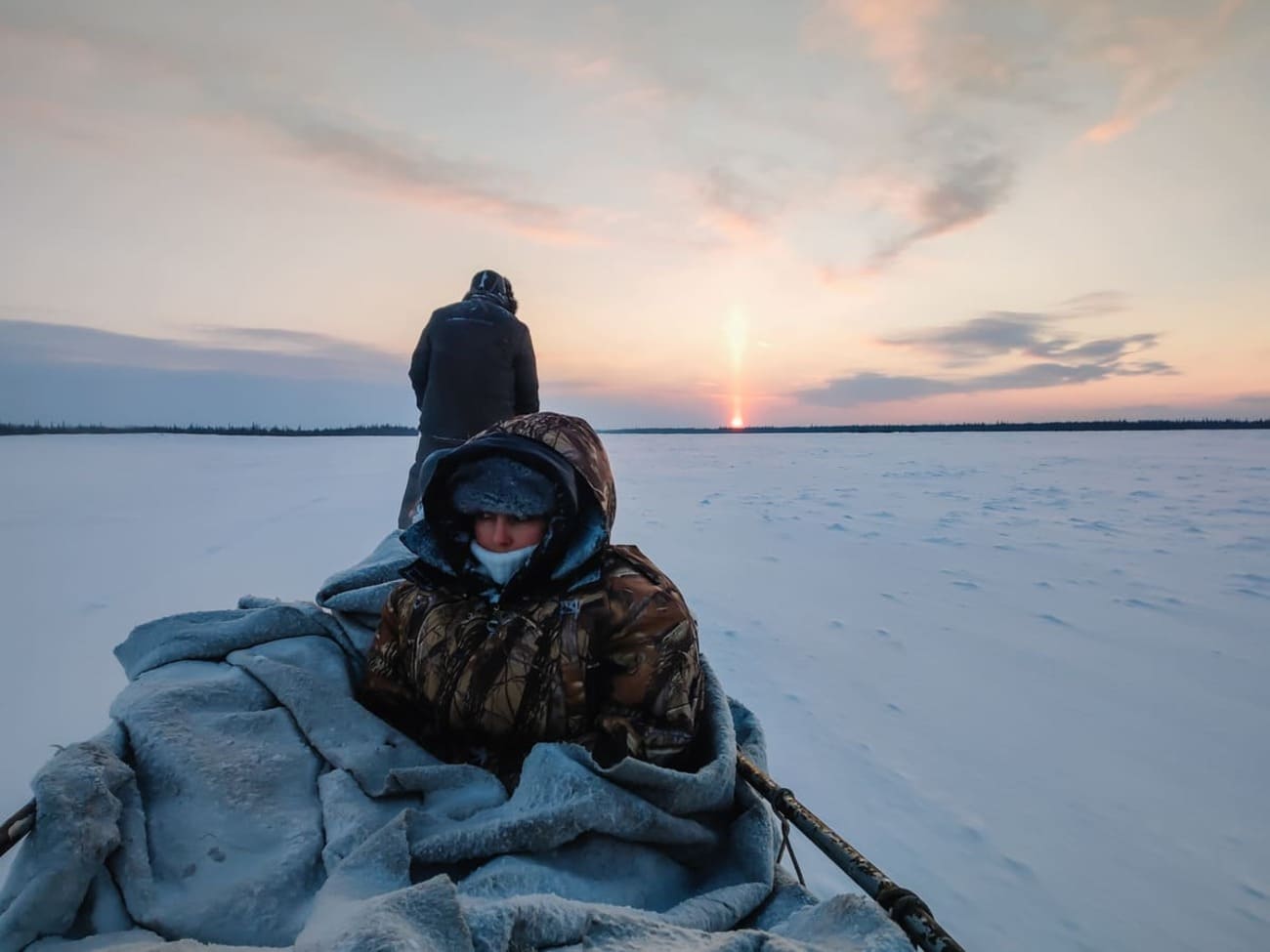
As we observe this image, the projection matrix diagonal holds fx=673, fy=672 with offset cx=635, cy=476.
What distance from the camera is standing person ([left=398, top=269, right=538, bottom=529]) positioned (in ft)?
16.4

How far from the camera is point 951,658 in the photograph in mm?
3754

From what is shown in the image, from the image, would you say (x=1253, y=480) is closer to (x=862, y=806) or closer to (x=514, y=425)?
(x=862, y=806)

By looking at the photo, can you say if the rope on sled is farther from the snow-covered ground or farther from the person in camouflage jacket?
the snow-covered ground

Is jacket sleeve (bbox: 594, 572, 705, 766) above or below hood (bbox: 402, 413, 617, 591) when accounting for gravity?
below

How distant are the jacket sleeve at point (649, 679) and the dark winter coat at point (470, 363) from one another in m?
3.47

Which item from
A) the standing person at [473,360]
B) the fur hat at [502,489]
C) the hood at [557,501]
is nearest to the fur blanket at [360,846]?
the hood at [557,501]

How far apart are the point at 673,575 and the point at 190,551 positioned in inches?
153

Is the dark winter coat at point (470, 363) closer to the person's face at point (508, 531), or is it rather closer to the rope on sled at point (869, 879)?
the person's face at point (508, 531)

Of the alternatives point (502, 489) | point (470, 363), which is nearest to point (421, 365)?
point (470, 363)

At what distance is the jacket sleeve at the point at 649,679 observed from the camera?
1634 millimetres

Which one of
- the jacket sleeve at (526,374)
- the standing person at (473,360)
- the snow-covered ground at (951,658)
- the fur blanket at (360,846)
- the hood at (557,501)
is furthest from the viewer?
the jacket sleeve at (526,374)

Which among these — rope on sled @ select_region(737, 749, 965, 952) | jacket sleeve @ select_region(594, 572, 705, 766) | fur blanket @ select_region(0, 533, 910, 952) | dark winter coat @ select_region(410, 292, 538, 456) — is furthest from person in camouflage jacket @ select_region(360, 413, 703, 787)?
dark winter coat @ select_region(410, 292, 538, 456)

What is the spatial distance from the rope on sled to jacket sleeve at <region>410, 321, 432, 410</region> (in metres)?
4.30

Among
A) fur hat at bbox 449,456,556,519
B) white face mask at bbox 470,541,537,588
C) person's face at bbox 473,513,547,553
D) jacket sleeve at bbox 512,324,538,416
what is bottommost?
white face mask at bbox 470,541,537,588
